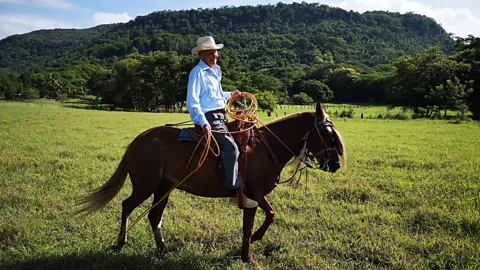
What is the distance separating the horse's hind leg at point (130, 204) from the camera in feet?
14.3

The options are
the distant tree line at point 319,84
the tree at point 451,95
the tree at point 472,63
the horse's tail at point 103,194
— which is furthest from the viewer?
the distant tree line at point 319,84

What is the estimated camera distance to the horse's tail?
458 centimetres

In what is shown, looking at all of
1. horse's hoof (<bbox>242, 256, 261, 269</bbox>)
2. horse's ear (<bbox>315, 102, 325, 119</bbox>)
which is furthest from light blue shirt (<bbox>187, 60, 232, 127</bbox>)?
horse's hoof (<bbox>242, 256, 261, 269</bbox>)

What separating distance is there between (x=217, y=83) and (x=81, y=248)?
307 cm

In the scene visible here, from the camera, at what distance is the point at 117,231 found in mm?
5035

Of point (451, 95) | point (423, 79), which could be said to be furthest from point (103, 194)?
point (423, 79)

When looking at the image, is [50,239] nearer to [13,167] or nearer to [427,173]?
[13,167]

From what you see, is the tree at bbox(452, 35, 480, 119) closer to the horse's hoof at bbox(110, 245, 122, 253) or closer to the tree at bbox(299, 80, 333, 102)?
the horse's hoof at bbox(110, 245, 122, 253)

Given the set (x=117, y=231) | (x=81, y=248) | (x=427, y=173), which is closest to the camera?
(x=81, y=248)

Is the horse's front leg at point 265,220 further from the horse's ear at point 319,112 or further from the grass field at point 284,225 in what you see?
the horse's ear at point 319,112

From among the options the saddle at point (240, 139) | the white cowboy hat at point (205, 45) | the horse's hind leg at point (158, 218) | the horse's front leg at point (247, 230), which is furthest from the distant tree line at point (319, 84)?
the horse's hind leg at point (158, 218)

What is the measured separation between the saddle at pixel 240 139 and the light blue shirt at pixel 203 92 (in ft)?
1.06

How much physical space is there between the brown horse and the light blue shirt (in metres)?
0.59

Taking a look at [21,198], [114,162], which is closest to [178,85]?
[114,162]
